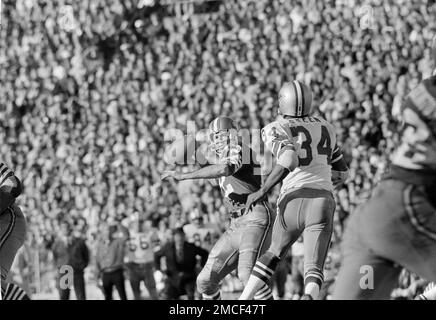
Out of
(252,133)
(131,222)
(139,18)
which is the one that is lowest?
(131,222)

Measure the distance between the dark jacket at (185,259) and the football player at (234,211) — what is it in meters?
5.58

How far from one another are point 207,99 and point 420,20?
448 centimetres

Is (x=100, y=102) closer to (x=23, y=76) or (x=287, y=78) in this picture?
(x=23, y=76)

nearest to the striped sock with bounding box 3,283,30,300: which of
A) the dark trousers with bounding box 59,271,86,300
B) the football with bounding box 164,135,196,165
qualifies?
the football with bounding box 164,135,196,165

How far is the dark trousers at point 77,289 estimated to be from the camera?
16.5 m

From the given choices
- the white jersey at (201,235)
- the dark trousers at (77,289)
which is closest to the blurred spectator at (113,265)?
the dark trousers at (77,289)

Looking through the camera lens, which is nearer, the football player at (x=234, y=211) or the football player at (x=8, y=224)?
the football player at (x=8, y=224)

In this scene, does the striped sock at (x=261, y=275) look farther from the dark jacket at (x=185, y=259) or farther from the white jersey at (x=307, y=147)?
the dark jacket at (x=185, y=259)

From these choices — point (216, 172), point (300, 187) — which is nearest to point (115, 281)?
point (216, 172)

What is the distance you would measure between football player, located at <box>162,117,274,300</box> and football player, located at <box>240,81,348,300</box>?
48 cm

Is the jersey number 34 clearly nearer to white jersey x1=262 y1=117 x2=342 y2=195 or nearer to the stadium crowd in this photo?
white jersey x1=262 y1=117 x2=342 y2=195

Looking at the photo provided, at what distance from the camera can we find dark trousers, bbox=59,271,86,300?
16453 mm

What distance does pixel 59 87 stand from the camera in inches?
969
